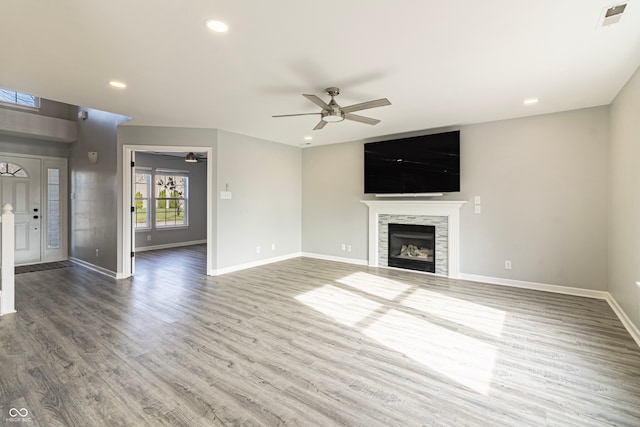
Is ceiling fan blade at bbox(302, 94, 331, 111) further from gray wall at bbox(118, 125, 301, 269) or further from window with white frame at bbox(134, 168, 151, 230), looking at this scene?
window with white frame at bbox(134, 168, 151, 230)

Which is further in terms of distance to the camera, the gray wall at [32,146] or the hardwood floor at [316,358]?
the gray wall at [32,146]

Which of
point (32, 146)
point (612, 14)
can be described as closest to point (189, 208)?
point (32, 146)

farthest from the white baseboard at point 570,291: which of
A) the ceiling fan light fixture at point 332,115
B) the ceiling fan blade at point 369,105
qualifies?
the ceiling fan light fixture at point 332,115

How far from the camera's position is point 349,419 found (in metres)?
1.80

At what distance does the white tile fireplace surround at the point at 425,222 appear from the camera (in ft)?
16.8

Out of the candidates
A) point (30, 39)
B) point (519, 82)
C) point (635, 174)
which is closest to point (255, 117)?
point (30, 39)

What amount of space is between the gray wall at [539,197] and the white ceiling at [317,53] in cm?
49

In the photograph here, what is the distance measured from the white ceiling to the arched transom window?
3591 mm

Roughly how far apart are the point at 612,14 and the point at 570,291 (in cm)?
362

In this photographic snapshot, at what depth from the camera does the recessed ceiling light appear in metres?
2.18

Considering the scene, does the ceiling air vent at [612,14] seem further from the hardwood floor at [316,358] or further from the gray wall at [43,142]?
the gray wall at [43,142]

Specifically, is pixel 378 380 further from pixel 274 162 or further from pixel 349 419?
pixel 274 162

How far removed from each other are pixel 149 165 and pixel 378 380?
8279 mm

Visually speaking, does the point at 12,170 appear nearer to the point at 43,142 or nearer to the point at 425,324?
the point at 43,142
